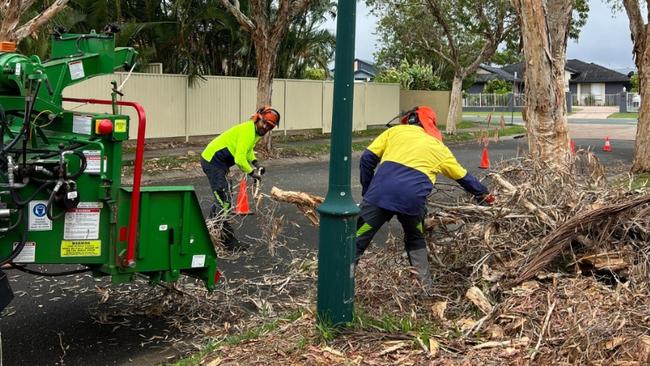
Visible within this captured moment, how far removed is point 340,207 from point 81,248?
1763mm

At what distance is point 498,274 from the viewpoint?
5.07 metres

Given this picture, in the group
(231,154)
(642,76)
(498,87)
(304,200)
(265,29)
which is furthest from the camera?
(498,87)

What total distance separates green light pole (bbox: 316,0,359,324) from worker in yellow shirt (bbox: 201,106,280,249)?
3.53m

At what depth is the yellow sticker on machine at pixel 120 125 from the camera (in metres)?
4.65

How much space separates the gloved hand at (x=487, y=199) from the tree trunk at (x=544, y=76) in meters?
3.38

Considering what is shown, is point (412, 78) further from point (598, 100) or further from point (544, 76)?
point (598, 100)

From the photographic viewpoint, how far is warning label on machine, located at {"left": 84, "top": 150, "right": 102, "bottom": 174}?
14.9 feet

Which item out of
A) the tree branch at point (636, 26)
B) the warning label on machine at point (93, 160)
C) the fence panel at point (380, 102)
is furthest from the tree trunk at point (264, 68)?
the warning label on machine at point (93, 160)

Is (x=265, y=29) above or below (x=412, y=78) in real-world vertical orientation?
below

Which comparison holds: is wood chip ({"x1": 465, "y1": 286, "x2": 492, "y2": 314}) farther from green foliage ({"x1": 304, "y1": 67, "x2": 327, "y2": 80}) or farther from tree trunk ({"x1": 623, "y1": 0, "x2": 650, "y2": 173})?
green foliage ({"x1": 304, "y1": 67, "x2": 327, "y2": 80})

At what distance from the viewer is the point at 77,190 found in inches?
178

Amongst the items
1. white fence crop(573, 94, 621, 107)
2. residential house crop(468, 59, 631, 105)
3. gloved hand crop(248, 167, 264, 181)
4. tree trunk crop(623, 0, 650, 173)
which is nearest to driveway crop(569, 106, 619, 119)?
white fence crop(573, 94, 621, 107)

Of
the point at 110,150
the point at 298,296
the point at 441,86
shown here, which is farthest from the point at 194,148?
the point at 441,86

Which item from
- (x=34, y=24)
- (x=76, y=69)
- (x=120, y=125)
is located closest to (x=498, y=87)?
(x=34, y=24)
